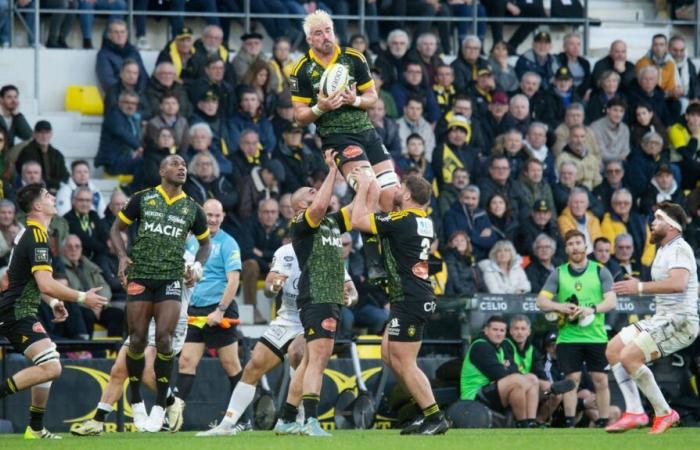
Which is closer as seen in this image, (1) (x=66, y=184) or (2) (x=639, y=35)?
(1) (x=66, y=184)

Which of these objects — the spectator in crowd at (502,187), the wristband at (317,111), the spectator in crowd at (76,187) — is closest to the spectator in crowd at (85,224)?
the spectator in crowd at (76,187)

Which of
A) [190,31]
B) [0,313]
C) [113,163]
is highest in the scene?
[190,31]

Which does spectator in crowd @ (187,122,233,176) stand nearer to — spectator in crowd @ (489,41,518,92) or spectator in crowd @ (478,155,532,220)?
spectator in crowd @ (478,155,532,220)

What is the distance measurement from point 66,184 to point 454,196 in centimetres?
536

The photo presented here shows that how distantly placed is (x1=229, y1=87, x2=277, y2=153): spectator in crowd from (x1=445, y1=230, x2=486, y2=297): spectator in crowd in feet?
9.78

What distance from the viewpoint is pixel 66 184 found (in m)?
20.5

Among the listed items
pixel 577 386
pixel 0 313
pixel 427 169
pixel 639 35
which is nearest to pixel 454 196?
pixel 427 169

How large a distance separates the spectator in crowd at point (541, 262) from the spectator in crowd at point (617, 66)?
15.0 feet

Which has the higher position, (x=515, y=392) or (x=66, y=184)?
(x=66, y=184)

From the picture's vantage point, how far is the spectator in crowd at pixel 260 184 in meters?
21.1

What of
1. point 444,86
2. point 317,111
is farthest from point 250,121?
point 317,111

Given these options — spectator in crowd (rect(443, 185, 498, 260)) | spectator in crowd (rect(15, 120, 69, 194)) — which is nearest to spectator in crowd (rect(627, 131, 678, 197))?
spectator in crowd (rect(443, 185, 498, 260))

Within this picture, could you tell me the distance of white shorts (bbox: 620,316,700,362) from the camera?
1460cm

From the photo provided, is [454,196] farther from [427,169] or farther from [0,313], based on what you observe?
[0,313]
